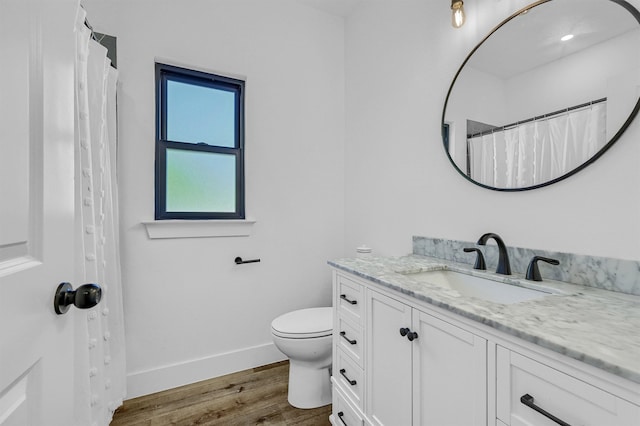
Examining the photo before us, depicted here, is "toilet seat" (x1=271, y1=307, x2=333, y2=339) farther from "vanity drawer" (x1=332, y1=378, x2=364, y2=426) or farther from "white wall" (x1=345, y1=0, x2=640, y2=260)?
"white wall" (x1=345, y1=0, x2=640, y2=260)

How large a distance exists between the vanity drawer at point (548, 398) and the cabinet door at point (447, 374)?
60 millimetres

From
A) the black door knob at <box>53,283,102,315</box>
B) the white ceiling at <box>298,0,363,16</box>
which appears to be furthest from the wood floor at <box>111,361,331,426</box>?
the white ceiling at <box>298,0,363,16</box>

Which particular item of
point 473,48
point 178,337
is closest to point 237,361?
point 178,337

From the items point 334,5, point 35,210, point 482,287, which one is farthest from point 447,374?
point 334,5

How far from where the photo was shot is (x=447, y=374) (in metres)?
0.89

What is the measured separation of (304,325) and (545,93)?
164cm

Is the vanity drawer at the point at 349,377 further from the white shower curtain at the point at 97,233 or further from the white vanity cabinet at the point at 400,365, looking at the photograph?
the white shower curtain at the point at 97,233

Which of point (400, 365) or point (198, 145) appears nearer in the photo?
point (400, 365)

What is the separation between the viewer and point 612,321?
0.72 metres

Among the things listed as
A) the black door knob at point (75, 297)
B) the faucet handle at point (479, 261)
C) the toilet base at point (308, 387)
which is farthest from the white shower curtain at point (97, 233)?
the faucet handle at point (479, 261)

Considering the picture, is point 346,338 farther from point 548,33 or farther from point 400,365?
point 548,33

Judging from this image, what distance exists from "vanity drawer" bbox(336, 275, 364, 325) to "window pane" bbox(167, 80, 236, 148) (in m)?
1.36

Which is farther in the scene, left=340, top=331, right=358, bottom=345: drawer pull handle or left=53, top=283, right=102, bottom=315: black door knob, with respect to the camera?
left=340, top=331, right=358, bottom=345: drawer pull handle

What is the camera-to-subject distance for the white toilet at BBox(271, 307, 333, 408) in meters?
1.65
